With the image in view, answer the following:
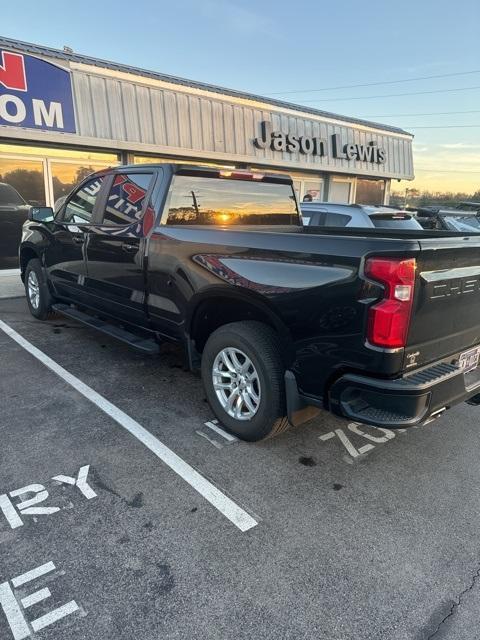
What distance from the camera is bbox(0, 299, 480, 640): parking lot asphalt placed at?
191 cm

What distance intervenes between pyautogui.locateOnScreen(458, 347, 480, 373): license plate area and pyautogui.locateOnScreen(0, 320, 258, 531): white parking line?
5.29 ft

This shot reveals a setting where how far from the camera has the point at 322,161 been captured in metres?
14.8

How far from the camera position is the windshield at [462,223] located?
10336 millimetres

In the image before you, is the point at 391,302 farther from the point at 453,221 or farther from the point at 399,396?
the point at 453,221

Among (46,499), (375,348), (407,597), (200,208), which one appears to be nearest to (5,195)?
(200,208)

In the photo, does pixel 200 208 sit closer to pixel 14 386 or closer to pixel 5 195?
pixel 14 386

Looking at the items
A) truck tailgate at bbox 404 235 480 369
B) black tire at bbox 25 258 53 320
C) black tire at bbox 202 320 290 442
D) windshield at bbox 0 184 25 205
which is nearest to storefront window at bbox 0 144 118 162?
windshield at bbox 0 184 25 205

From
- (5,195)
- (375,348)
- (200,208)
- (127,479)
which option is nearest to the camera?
(375,348)

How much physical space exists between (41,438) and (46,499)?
30.0 inches

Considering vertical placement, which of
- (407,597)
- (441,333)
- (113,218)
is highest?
(113,218)

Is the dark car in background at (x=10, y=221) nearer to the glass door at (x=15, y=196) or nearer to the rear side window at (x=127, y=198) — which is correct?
the glass door at (x=15, y=196)

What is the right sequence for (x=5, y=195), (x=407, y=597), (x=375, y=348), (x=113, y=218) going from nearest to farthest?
1. (x=407, y=597)
2. (x=375, y=348)
3. (x=113, y=218)
4. (x=5, y=195)

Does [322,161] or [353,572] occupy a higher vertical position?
[322,161]

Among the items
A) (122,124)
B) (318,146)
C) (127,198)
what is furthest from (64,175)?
(318,146)
